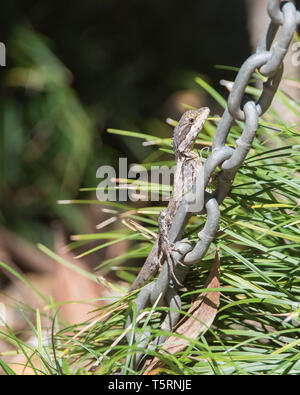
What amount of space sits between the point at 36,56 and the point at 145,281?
279cm

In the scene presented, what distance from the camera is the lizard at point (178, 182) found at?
1599mm

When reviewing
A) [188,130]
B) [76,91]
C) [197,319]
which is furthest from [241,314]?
[76,91]

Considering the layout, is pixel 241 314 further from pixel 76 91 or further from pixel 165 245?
pixel 76 91

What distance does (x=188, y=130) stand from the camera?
6.18 ft

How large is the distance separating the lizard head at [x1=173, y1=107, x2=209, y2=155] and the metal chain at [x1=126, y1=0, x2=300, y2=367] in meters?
0.43

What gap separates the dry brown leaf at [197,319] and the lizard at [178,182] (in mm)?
122

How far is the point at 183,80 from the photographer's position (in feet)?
15.4

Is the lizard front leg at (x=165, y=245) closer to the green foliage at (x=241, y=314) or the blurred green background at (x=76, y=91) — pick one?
the green foliage at (x=241, y=314)

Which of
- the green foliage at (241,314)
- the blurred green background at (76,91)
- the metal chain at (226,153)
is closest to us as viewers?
the metal chain at (226,153)

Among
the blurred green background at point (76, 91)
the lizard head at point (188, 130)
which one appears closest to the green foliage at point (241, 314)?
the lizard head at point (188, 130)

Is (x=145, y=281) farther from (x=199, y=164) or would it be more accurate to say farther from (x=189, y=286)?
(x=199, y=164)

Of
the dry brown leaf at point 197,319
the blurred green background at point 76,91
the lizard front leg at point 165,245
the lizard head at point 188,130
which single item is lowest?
the dry brown leaf at point 197,319

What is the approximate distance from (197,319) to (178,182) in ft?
1.47
